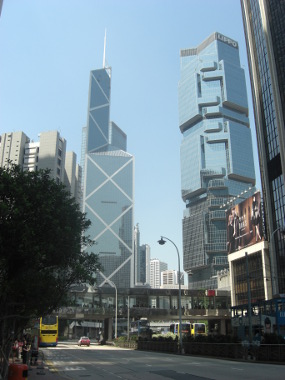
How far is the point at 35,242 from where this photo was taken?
60.2ft

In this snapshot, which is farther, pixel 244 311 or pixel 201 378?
pixel 244 311

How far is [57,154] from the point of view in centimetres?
14650

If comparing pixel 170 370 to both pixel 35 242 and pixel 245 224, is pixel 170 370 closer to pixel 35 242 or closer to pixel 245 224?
pixel 35 242

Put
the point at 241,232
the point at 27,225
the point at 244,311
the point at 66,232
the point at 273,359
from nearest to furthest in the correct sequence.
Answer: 1. the point at 27,225
2. the point at 66,232
3. the point at 273,359
4. the point at 244,311
5. the point at 241,232

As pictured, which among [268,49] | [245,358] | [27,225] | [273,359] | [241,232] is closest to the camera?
[27,225]

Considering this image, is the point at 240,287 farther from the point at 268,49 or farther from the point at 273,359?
the point at 273,359

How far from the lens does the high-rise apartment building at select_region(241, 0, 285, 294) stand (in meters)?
77.9

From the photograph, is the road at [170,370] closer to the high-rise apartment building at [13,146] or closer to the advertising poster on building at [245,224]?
the advertising poster on building at [245,224]

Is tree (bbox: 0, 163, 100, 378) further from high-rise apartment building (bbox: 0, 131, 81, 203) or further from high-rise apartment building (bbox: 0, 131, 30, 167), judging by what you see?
high-rise apartment building (bbox: 0, 131, 30, 167)

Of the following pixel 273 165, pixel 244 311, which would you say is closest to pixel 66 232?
pixel 244 311

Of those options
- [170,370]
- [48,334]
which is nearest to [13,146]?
[48,334]

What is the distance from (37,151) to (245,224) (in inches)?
3539

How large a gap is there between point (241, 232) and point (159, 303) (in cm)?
2686

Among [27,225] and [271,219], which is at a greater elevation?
[271,219]
